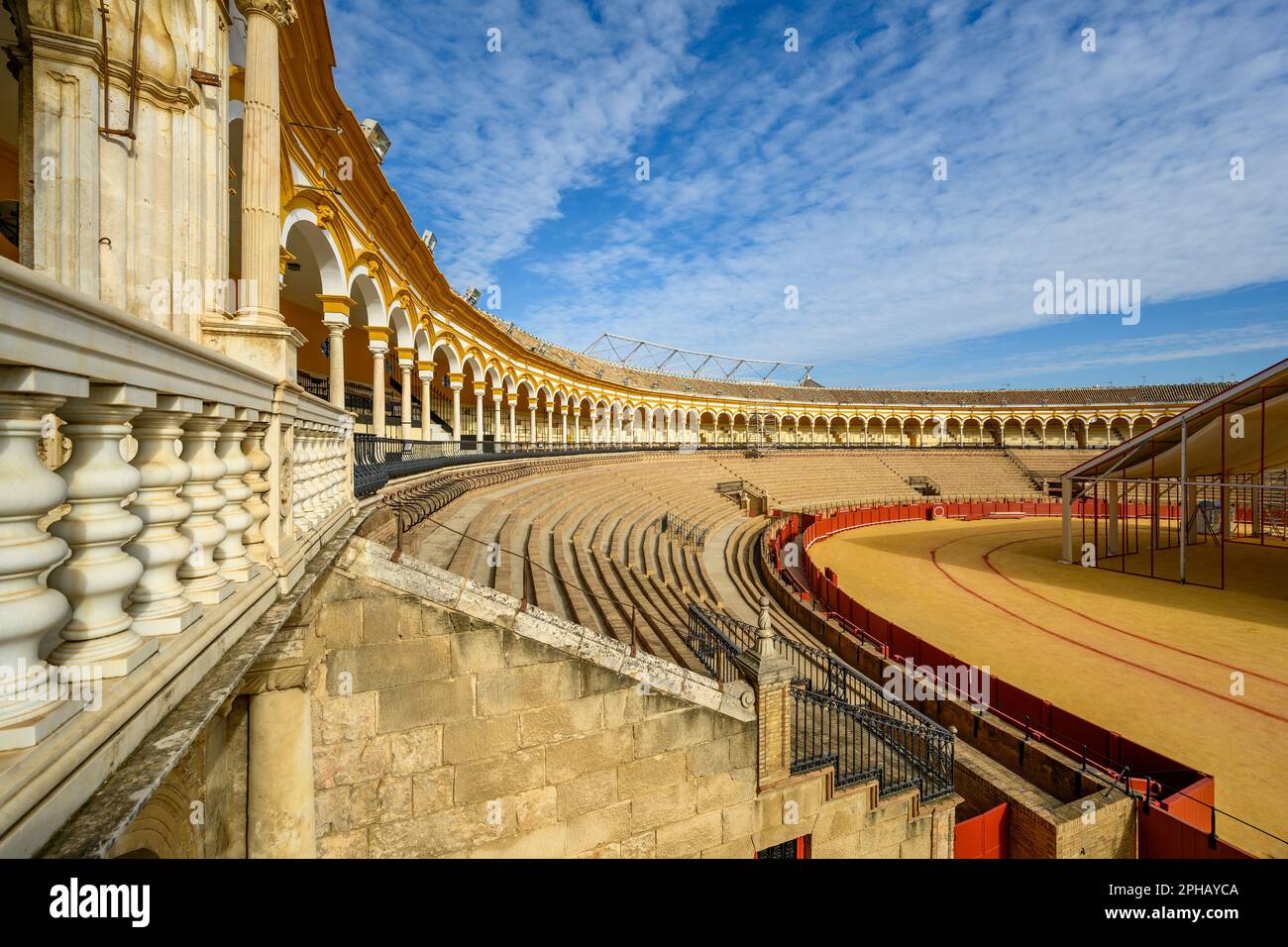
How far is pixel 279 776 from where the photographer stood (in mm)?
3615

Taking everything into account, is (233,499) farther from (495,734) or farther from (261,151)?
(261,151)

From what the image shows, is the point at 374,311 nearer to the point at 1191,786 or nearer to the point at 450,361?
the point at 450,361

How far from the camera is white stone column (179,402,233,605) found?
2.24m

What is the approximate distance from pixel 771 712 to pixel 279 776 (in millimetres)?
3898

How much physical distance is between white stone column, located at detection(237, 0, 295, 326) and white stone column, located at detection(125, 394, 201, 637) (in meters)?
4.70

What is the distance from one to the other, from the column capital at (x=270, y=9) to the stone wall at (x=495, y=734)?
631 centimetres

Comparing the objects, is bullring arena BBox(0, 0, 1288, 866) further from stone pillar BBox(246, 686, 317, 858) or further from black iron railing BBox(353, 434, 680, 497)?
black iron railing BBox(353, 434, 680, 497)

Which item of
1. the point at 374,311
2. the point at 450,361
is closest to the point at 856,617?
the point at 374,311

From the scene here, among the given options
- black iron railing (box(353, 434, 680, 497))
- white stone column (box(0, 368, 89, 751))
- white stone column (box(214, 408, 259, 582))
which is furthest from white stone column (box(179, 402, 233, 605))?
black iron railing (box(353, 434, 680, 497))

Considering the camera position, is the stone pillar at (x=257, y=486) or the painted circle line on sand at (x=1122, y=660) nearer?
the stone pillar at (x=257, y=486)

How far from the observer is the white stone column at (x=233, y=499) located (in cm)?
253

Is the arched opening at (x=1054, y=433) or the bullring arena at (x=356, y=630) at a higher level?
the arched opening at (x=1054, y=433)

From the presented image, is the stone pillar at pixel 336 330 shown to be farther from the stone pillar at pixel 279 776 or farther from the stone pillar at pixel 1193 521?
the stone pillar at pixel 1193 521

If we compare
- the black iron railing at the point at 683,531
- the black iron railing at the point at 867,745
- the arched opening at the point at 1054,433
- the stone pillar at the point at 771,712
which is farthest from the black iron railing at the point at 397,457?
the arched opening at the point at 1054,433
